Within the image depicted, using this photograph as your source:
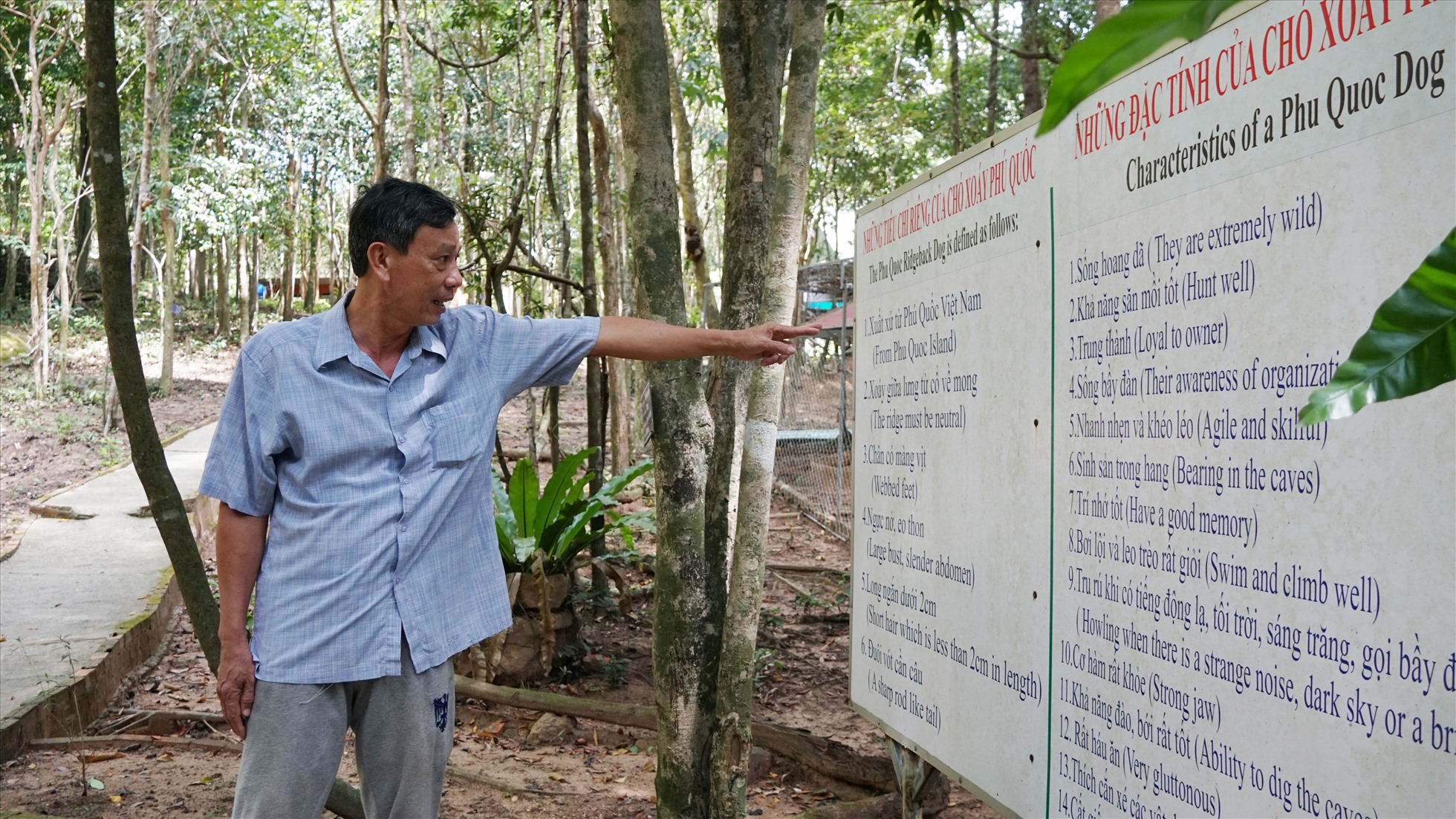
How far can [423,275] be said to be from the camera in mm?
2514

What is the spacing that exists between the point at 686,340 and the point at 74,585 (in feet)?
20.1

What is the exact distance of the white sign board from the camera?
1535mm

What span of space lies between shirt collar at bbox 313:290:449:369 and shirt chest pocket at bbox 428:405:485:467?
0.14 m

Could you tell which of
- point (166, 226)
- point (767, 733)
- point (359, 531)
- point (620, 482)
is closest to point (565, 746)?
point (767, 733)

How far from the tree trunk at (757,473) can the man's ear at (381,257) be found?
1.29m

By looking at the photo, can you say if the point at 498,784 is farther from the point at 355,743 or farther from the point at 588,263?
the point at 588,263

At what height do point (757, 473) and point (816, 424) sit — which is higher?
point (816, 424)

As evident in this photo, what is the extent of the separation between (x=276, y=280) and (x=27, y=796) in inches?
1843

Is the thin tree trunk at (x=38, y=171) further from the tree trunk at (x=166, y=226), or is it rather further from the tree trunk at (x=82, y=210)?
the tree trunk at (x=166, y=226)

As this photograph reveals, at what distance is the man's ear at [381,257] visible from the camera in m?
2.51

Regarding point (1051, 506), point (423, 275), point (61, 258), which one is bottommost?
point (1051, 506)

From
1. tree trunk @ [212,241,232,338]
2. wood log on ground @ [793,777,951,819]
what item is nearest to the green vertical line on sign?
wood log on ground @ [793,777,951,819]

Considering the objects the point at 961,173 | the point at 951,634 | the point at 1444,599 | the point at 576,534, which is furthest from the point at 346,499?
the point at 576,534

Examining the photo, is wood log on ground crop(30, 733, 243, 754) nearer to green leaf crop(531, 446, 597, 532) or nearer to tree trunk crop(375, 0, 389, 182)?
green leaf crop(531, 446, 597, 532)
